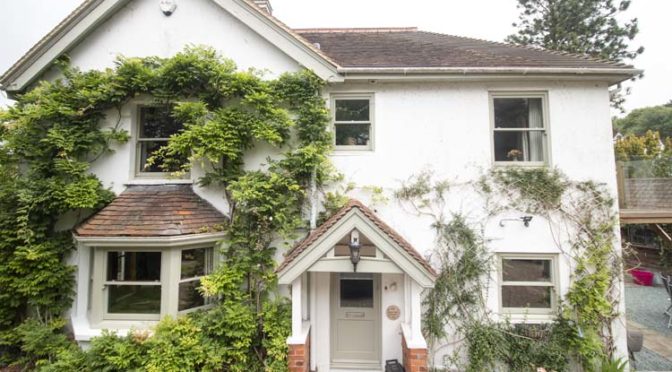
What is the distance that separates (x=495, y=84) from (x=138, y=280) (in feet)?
30.6

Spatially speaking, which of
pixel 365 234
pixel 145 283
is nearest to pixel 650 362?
pixel 365 234

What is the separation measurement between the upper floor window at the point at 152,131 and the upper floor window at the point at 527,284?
8507 mm

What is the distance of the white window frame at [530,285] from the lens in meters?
6.35

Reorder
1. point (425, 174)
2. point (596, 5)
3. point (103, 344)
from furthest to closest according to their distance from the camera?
1. point (596, 5)
2. point (425, 174)
3. point (103, 344)

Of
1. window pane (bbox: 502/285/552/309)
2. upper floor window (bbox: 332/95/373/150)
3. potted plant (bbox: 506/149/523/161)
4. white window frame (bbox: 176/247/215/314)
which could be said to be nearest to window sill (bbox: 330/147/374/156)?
upper floor window (bbox: 332/95/373/150)

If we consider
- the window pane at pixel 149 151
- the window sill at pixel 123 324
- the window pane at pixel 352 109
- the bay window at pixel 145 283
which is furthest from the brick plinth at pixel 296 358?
the window pane at pixel 149 151

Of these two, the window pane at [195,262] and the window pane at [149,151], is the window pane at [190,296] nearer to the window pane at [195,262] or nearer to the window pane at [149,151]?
the window pane at [195,262]

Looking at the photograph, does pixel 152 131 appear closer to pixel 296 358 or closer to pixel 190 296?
pixel 190 296

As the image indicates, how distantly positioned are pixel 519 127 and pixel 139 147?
30.8 feet

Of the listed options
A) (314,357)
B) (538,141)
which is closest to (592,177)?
(538,141)

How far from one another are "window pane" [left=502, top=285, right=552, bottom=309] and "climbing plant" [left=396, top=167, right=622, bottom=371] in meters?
0.35

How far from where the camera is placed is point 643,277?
12758 millimetres

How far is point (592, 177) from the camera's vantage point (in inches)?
256

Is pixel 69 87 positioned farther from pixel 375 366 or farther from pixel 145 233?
pixel 375 366
